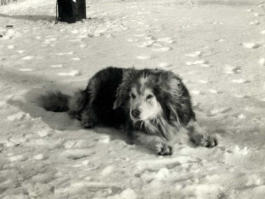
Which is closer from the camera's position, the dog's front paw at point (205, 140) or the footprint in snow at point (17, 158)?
the footprint in snow at point (17, 158)

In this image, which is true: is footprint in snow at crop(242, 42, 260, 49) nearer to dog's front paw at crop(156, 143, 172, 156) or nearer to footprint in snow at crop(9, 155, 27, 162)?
dog's front paw at crop(156, 143, 172, 156)

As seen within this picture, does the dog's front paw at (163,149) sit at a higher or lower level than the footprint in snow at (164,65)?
lower

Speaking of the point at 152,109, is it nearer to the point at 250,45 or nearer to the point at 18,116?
the point at 18,116

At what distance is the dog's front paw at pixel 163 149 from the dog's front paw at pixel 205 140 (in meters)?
0.29

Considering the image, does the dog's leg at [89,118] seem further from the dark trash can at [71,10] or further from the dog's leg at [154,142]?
the dark trash can at [71,10]

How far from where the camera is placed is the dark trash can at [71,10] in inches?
375

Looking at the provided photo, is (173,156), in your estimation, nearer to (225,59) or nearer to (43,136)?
(43,136)

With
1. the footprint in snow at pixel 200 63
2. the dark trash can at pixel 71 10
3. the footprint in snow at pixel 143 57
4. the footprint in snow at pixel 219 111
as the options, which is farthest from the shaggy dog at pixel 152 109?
the dark trash can at pixel 71 10

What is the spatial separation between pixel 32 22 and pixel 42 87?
4732mm

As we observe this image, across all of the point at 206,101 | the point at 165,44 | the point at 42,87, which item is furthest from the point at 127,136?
the point at 165,44

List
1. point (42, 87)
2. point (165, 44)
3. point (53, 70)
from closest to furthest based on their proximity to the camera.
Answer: point (42, 87), point (53, 70), point (165, 44)

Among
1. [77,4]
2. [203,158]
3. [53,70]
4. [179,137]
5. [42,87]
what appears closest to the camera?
[203,158]

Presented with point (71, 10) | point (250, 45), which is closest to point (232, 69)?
point (250, 45)

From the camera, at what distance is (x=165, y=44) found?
765 centimetres
